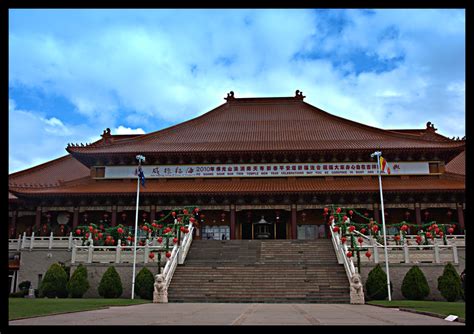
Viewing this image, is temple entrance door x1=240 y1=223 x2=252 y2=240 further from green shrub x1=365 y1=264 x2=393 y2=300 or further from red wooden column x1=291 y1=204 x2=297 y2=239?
green shrub x1=365 y1=264 x2=393 y2=300

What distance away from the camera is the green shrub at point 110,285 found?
18.6 meters

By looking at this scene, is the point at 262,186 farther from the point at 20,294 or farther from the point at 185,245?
the point at 20,294

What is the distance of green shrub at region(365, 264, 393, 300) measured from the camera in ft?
58.1

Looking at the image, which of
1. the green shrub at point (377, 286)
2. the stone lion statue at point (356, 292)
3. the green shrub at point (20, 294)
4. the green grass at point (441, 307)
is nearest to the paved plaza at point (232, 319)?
the green grass at point (441, 307)

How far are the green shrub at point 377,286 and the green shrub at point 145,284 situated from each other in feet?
30.1

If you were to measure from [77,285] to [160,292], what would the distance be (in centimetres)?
447

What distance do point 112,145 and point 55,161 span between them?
8.07 metres

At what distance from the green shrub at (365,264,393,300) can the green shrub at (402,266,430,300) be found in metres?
0.83

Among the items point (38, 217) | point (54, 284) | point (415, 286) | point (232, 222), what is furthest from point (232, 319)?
point (38, 217)

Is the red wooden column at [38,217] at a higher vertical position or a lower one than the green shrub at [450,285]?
higher

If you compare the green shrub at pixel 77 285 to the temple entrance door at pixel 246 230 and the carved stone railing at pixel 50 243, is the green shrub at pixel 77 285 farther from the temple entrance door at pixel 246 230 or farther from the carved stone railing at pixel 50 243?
the temple entrance door at pixel 246 230

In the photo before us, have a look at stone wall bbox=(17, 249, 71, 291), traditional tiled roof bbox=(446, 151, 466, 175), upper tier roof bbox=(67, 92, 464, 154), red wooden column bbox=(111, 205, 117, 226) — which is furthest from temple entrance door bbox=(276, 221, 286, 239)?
traditional tiled roof bbox=(446, 151, 466, 175)

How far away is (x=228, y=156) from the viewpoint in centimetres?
3050
